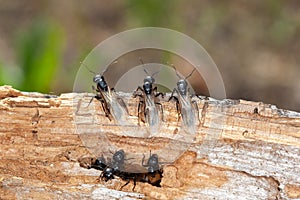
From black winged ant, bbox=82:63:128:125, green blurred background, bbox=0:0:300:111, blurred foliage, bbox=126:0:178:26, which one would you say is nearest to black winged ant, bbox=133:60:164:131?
black winged ant, bbox=82:63:128:125

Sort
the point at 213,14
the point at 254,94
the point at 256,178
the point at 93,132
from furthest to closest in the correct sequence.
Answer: the point at 213,14
the point at 254,94
the point at 93,132
the point at 256,178

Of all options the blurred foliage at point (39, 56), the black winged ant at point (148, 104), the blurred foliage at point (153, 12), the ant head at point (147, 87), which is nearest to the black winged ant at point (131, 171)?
the black winged ant at point (148, 104)

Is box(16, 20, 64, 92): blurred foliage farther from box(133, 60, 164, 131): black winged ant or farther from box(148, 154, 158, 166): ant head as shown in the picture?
box(148, 154, 158, 166): ant head

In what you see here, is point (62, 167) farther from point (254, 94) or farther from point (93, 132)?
point (254, 94)

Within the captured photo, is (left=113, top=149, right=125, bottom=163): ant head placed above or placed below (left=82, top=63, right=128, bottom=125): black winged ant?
below

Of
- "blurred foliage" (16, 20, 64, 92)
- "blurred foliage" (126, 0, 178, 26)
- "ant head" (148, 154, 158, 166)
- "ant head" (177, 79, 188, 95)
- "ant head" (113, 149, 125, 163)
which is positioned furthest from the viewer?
"blurred foliage" (126, 0, 178, 26)

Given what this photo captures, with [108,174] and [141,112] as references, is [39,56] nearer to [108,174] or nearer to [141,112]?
[141,112]

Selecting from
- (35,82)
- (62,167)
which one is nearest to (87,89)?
(35,82)

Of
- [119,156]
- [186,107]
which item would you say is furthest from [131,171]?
[186,107]
